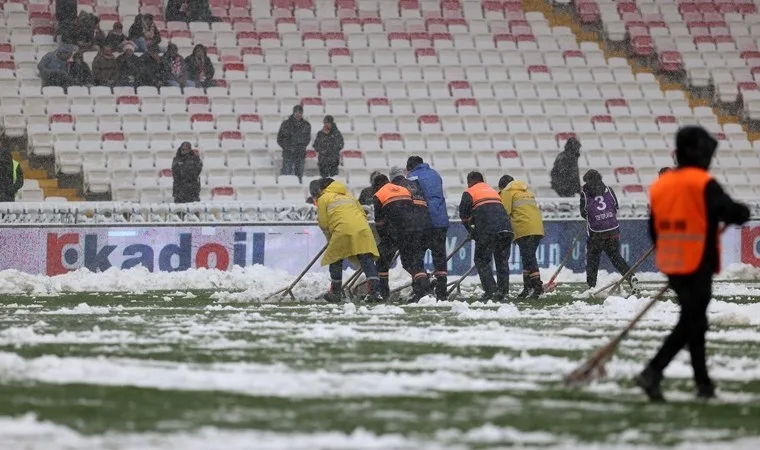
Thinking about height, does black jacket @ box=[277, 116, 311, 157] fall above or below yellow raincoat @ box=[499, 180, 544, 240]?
above

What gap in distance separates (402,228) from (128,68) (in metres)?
11.9

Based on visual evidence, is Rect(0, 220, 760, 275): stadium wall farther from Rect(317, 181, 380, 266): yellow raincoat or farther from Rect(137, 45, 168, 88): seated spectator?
Rect(137, 45, 168, 88): seated spectator

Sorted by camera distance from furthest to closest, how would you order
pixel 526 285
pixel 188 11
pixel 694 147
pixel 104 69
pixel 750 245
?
pixel 188 11, pixel 104 69, pixel 750 245, pixel 526 285, pixel 694 147

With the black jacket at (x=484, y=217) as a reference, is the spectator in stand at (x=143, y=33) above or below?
above

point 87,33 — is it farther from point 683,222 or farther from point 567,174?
point 683,222

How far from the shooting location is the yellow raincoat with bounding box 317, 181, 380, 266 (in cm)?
1619

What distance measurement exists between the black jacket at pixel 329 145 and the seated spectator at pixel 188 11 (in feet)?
19.1

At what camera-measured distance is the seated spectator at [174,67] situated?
26859mm

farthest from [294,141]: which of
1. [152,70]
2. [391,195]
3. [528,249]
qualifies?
[391,195]

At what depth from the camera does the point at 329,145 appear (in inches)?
976

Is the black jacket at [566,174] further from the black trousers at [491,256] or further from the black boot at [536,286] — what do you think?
the black trousers at [491,256]

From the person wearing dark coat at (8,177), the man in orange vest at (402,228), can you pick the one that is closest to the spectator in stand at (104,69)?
the person wearing dark coat at (8,177)

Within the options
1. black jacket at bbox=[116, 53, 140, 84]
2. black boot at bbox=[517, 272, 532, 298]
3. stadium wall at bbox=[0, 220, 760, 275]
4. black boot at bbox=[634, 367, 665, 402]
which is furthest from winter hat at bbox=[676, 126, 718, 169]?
black jacket at bbox=[116, 53, 140, 84]

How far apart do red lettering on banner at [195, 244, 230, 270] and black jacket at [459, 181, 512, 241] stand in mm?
5958
